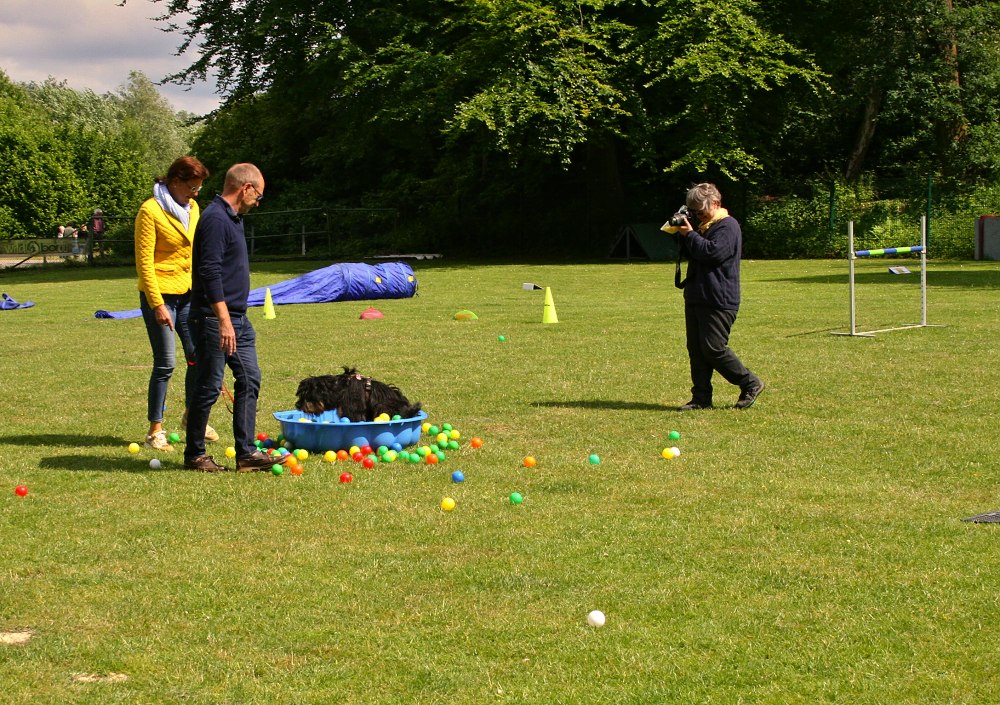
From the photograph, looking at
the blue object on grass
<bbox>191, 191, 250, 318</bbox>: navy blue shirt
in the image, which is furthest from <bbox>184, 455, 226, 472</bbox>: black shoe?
the blue object on grass

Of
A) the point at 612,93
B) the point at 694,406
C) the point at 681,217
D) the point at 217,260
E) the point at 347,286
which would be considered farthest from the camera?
the point at 612,93

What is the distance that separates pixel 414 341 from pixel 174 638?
985 centimetres

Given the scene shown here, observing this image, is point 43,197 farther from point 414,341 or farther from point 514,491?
point 514,491

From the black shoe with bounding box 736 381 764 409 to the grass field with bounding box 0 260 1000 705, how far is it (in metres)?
0.24

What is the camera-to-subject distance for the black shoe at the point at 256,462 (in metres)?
7.09

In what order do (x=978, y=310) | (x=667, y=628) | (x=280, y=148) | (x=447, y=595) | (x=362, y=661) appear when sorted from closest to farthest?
1. (x=362, y=661)
2. (x=667, y=628)
3. (x=447, y=595)
4. (x=978, y=310)
5. (x=280, y=148)

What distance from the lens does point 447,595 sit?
476 centimetres

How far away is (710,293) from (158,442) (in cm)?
425

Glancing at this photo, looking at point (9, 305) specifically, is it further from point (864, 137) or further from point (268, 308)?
point (864, 137)

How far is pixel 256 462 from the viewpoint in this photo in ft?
23.2

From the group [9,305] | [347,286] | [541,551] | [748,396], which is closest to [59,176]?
[9,305]

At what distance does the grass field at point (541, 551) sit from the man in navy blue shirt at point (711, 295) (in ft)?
1.14

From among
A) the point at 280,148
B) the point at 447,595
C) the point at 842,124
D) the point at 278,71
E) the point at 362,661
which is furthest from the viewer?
the point at 280,148

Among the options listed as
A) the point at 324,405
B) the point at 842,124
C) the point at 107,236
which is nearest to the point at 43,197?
the point at 107,236
